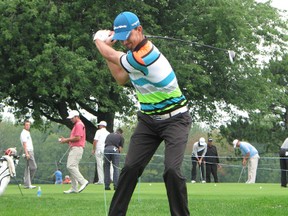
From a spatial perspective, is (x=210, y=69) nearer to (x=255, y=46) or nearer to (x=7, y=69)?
(x=255, y=46)

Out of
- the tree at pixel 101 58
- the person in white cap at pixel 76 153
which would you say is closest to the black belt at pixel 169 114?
the person in white cap at pixel 76 153

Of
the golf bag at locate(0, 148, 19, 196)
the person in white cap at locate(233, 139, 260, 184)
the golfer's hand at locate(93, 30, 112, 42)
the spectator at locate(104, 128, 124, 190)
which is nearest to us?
the golfer's hand at locate(93, 30, 112, 42)

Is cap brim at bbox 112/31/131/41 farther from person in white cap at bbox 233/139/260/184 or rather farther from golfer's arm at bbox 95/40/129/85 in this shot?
person in white cap at bbox 233/139/260/184

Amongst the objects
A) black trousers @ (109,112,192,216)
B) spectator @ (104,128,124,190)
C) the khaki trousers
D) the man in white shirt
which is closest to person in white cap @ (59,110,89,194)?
the khaki trousers

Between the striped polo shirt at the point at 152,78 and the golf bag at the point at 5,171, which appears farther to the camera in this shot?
the golf bag at the point at 5,171

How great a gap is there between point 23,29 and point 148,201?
70.6ft

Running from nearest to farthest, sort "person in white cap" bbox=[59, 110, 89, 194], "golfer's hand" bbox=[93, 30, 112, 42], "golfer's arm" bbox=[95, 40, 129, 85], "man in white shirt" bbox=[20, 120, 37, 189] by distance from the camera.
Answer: "golfer's arm" bbox=[95, 40, 129, 85] < "golfer's hand" bbox=[93, 30, 112, 42] < "person in white cap" bbox=[59, 110, 89, 194] < "man in white shirt" bbox=[20, 120, 37, 189]

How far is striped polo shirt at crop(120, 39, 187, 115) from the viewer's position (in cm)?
773

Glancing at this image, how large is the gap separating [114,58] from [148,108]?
0.60 metres

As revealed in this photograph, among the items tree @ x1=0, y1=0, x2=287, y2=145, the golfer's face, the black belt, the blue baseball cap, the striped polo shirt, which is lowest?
the black belt

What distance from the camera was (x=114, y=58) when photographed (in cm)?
789

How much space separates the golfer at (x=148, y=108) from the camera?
25.5ft

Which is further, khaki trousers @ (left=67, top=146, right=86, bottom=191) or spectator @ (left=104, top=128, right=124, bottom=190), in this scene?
spectator @ (left=104, top=128, right=124, bottom=190)

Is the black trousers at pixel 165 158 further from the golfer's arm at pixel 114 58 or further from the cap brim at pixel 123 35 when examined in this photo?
the cap brim at pixel 123 35
